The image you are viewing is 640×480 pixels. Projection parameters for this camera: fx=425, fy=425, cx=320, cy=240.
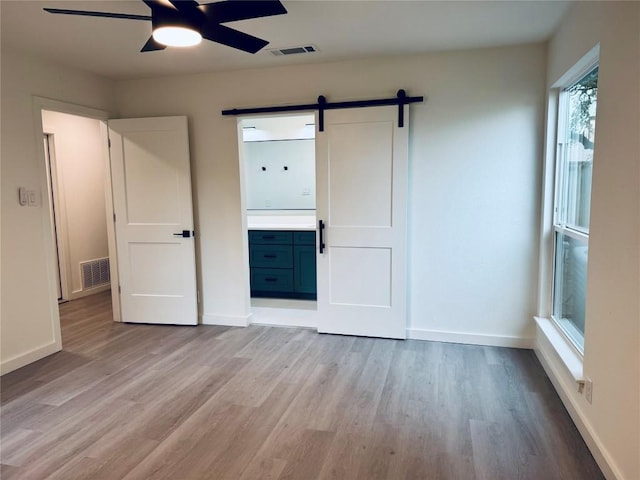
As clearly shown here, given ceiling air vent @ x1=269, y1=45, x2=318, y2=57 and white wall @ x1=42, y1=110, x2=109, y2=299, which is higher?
ceiling air vent @ x1=269, y1=45, x2=318, y2=57

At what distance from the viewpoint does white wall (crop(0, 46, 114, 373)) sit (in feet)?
10.3

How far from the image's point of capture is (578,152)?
2.78 metres

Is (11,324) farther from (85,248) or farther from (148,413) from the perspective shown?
(85,248)

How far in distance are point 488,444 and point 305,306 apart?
2.81 m

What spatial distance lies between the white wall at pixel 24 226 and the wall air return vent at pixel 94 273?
2007 mm

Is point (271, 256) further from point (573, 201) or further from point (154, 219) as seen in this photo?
point (573, 201)

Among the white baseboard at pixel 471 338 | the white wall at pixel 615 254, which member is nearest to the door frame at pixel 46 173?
the white baseboard at pixel 471 338

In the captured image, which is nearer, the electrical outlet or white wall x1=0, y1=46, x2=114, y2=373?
the electrical outlet

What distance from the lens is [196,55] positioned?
3436mm

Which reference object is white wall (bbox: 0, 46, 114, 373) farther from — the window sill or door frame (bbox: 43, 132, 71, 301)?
the window sill

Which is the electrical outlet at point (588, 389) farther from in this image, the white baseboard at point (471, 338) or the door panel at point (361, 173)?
the door panel at point (361, 173)

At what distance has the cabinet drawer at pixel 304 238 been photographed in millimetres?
4832

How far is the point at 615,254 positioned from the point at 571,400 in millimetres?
1040

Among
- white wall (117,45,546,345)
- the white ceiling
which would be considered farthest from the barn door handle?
the white ceiling
